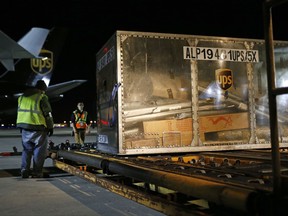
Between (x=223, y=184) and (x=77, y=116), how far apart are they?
1004 cm

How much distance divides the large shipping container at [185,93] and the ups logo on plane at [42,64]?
19236 mm

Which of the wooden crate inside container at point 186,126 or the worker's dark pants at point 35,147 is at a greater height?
the wooden crate inside container at point 186,126

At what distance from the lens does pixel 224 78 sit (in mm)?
5750

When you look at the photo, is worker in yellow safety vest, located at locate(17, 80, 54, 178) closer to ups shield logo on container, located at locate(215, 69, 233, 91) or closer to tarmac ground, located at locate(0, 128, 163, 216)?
tarmac ground, located at locate(0, 128, 163, 216)

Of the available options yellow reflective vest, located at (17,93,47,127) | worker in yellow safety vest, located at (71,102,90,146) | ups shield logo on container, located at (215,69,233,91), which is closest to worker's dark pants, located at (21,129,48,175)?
yellow reflective vest, located at (17,93,47,127)

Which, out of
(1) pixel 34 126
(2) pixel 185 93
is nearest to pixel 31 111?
(1) pixel 34 126

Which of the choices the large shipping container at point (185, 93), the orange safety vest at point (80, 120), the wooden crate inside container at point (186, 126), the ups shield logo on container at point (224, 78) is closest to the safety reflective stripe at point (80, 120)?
the orange safety vest at point (80, 120)

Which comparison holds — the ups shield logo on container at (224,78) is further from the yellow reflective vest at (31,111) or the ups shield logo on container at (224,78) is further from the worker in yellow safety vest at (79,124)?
Result: the worker in yellow safety vest at (79,124)

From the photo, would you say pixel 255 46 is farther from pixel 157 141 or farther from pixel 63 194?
pixel 63 194

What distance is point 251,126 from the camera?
587cm

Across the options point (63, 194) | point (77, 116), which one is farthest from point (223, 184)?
point (77, 116)

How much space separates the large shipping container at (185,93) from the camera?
5344 mm

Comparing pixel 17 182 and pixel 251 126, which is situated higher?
pixel 251 126

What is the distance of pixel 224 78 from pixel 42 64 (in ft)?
66.9
